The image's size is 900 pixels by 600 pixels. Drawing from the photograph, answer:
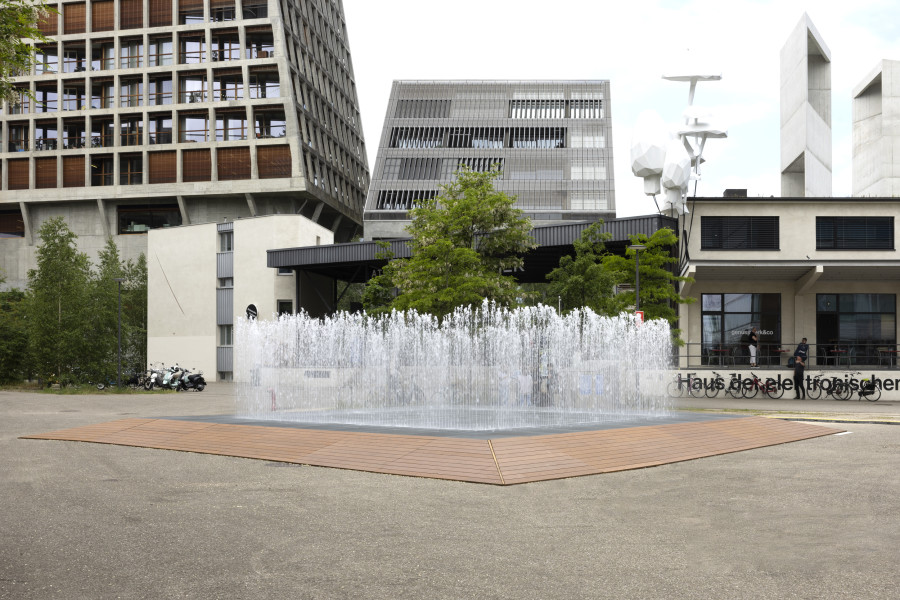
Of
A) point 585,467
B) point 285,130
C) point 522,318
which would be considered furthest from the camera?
point 285,130

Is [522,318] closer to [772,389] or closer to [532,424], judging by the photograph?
[532,424]

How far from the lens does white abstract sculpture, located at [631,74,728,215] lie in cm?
3366

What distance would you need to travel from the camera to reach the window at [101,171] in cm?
6388

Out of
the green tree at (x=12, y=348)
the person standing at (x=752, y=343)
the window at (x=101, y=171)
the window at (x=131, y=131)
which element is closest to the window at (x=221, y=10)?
the window at (x=131, y=131)

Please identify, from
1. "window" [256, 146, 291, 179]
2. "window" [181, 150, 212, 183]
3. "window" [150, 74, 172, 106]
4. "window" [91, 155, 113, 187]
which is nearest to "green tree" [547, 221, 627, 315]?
"window" [256, 146, 291, 179]

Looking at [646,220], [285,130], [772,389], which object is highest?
[285,130]

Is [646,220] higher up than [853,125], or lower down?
lower down

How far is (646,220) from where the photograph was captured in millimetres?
32875

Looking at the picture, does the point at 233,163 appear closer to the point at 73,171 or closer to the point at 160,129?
the point at 160,129

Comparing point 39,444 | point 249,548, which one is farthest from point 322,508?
point 39,444

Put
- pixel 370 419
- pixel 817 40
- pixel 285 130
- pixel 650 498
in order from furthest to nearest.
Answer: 1. pixel 285 130
2. pixel 817 40
3. pixel 370 419
4. pixel 650 498

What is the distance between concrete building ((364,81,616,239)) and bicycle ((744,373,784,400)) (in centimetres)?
3556

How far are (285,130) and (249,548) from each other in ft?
186

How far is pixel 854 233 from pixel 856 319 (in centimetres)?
360
